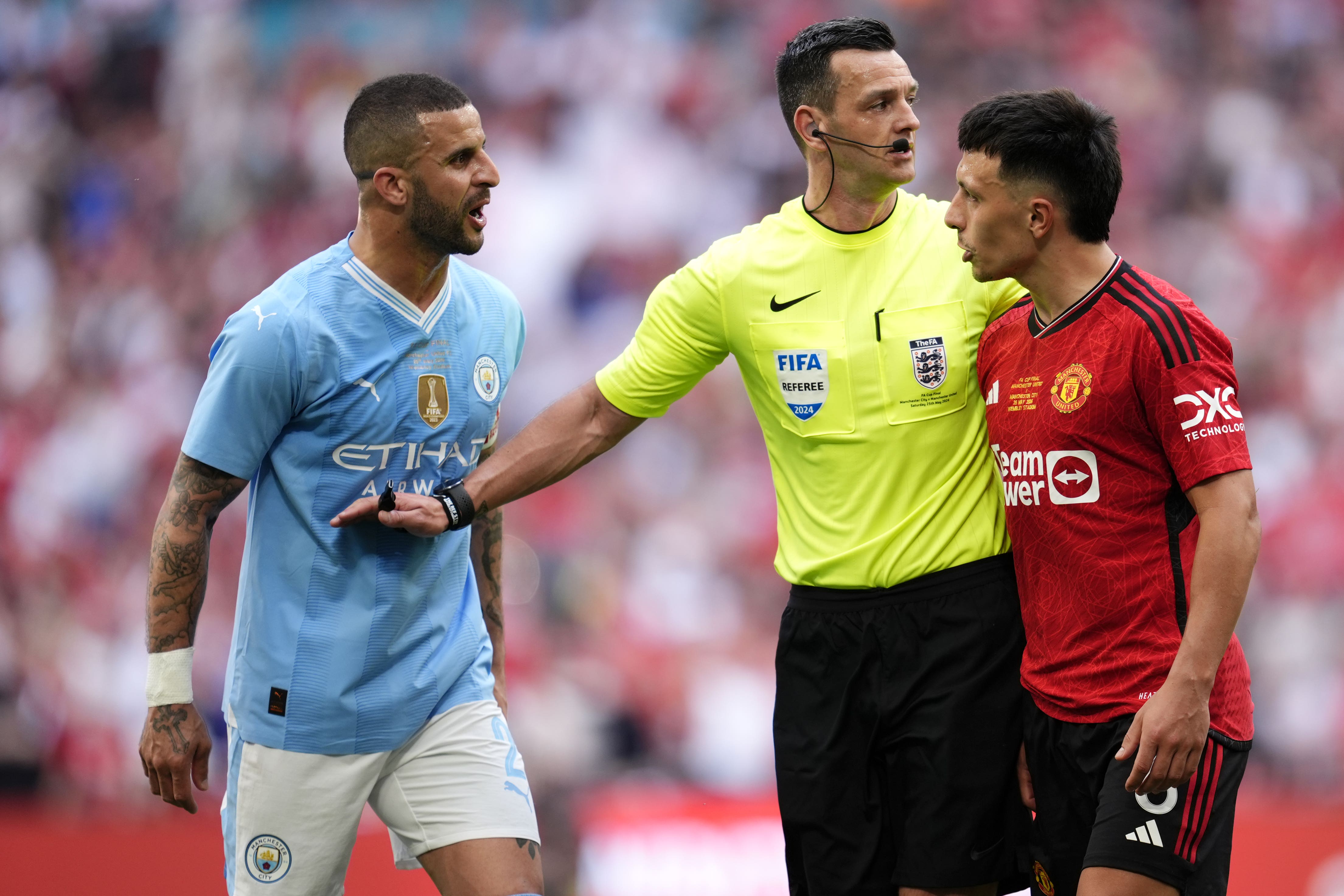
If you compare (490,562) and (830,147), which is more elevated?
(830,147)

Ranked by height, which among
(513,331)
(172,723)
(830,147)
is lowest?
(172,723)

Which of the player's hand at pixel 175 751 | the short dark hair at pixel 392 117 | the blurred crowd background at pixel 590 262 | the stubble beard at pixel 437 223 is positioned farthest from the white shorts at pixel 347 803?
the blurred crowd background at pixel 590 262

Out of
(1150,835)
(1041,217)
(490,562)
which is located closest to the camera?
(1150,835)

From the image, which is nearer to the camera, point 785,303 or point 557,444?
point 785,303

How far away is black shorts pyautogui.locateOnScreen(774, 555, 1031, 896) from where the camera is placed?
3.56 m

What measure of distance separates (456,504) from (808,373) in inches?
37.7

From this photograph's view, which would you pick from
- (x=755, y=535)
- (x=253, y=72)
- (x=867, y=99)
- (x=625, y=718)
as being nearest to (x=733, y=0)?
(x=253, y=72)

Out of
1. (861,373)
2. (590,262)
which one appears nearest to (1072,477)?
(861,373)

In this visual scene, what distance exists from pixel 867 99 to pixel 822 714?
63.2 inches

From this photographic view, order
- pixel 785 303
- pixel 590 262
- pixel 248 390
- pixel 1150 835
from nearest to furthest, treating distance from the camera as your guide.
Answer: pixel 1150 835 < pixel 248 390 < pixel 785 303 < pixel 590 262

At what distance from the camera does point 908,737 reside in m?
3.62

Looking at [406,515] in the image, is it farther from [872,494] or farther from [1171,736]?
[1171,736]

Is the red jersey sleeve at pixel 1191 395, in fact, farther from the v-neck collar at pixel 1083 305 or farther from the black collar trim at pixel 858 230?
the black collar trim at pixel 858 230

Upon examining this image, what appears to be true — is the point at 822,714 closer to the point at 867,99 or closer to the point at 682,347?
the point at 682,347
